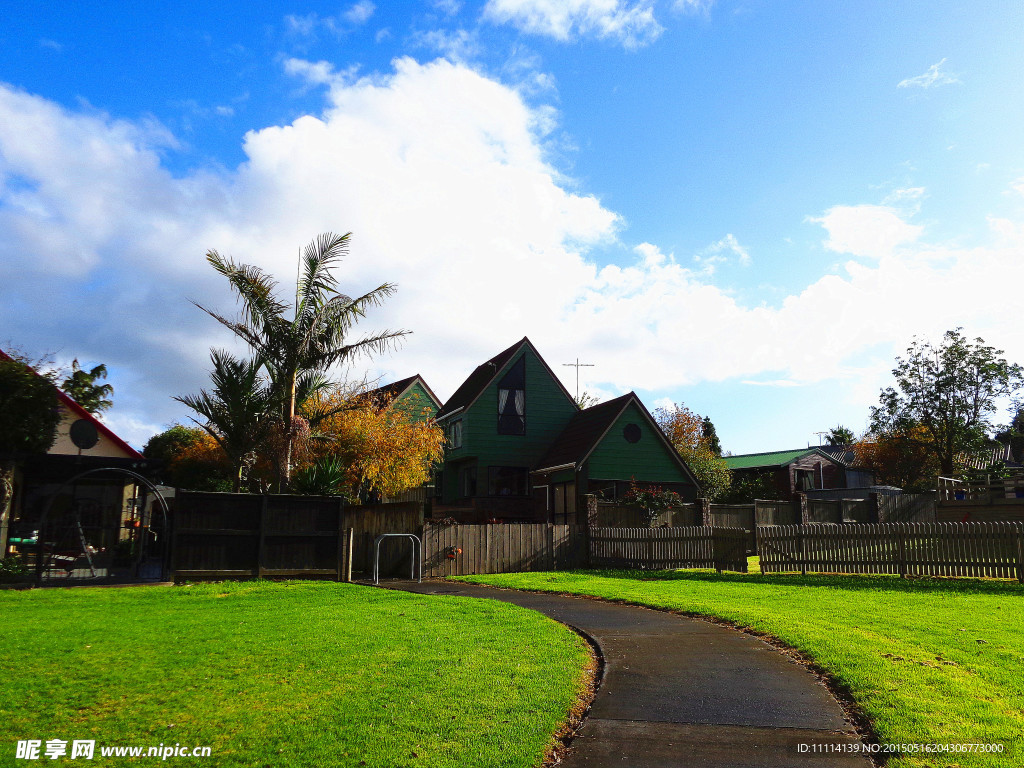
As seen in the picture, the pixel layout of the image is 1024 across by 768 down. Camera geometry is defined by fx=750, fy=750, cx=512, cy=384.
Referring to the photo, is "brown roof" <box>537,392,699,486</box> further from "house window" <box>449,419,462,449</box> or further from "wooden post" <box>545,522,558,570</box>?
"wooden post" <box>545,522,558,570</box>

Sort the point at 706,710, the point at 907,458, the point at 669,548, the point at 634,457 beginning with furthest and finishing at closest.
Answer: the point at 907,458, the point at 634,457, the point at 669,548, the point at 706,710

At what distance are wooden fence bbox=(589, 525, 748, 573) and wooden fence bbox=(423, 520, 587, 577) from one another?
77 centimetres

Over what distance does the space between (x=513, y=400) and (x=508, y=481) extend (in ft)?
12.9

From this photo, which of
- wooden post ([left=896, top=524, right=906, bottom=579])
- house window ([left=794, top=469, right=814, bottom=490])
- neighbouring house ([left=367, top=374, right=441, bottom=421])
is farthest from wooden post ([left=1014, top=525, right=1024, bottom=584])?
house window ([left=794, top=469, right=814, bottom=490])

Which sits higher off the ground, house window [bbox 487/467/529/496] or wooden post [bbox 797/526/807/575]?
house window [bbox 487/467/529/496]

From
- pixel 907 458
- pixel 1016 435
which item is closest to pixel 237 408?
pixel 907 458

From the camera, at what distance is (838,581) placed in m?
17.6

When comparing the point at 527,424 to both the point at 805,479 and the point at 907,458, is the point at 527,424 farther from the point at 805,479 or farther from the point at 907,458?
the point at 805,479

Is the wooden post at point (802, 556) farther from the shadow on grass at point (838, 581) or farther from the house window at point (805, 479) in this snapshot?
the house window at point (805, 479)

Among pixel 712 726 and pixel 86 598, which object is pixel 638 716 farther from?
pixel 86 598

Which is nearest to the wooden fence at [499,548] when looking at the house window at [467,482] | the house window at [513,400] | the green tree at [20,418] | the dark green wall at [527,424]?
the green tree at [20,418]

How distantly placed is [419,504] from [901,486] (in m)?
48.5

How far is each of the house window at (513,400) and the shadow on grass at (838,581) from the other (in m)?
14.7

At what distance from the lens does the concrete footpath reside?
501 cm
